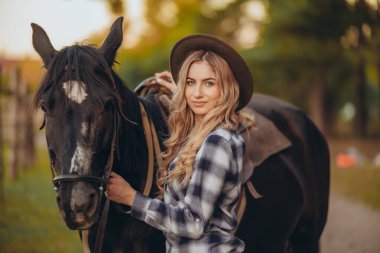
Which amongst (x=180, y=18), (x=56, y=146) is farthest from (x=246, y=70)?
(x=180, y=18)

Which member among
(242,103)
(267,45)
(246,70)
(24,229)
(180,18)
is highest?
(180,18)

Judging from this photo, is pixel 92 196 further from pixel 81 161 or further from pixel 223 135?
pixel 223 135

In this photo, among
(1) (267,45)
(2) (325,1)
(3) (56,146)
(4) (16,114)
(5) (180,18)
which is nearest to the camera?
(3) (56,146)

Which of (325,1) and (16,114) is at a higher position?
(325,1)

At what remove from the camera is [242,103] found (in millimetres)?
2693

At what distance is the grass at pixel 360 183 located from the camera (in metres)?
10.2

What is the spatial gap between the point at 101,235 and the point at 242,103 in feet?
3.50

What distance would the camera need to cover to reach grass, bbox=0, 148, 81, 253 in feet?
20.1

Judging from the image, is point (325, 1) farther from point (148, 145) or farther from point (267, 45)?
point (148, 145)

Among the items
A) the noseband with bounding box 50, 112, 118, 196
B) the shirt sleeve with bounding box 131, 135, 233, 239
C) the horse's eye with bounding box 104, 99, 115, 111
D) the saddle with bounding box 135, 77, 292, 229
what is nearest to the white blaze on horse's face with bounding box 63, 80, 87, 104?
the horse's eye with bounding box 104, 99, 115, 111

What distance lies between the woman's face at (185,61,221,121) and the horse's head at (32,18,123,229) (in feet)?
1.40

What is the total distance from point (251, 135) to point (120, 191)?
1940 mm

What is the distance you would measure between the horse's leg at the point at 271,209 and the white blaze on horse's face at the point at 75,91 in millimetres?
1772

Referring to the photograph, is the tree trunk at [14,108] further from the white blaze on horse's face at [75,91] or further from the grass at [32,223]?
the white blaze on horse's face at [75,91]
